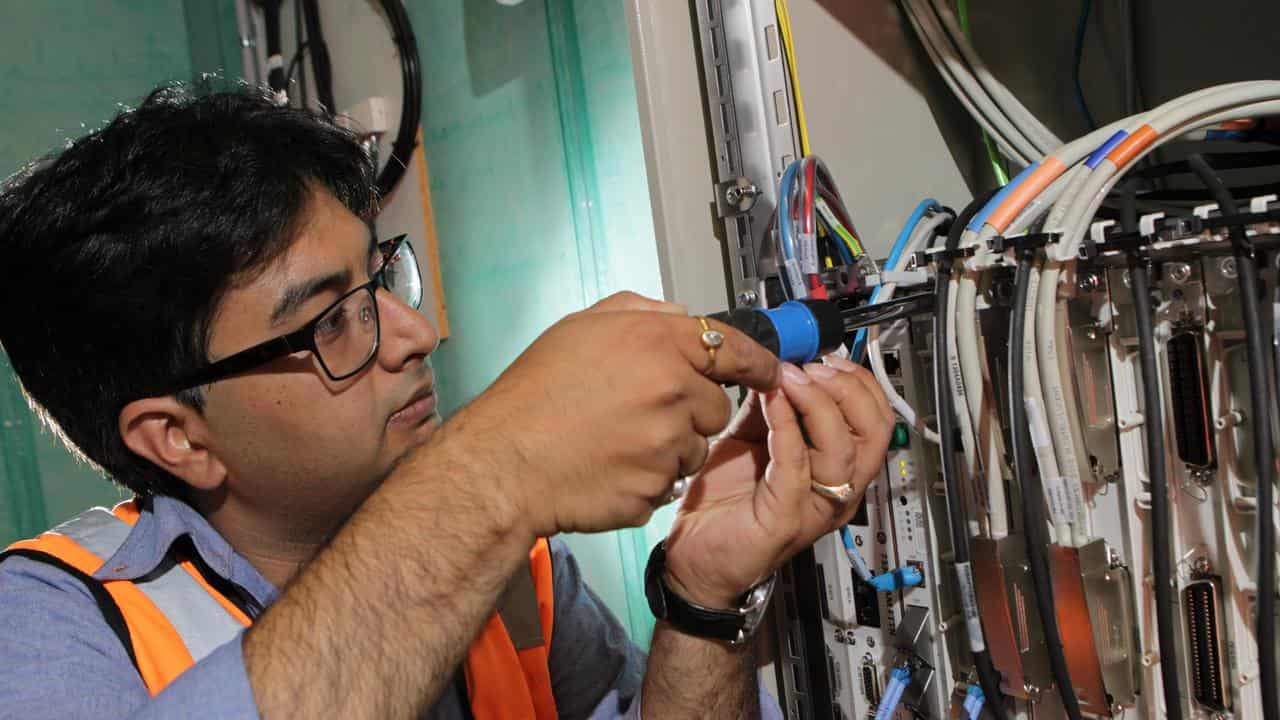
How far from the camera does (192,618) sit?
91cm

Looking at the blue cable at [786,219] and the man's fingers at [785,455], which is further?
the blue cable at [786,219]

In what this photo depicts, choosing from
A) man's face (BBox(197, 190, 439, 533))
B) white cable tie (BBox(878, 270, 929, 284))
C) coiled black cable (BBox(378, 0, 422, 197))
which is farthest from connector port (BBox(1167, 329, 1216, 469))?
coiled black cable (BBox(378, 0, 422, 197))

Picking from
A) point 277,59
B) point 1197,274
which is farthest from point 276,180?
point 277,59

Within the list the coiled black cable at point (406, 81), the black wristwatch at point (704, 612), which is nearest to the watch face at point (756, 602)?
the black wristwatch at point (704, 612)

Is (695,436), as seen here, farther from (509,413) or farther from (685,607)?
(685,607)

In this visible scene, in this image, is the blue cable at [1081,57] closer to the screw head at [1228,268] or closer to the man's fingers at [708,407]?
the screw head at [1228,268]

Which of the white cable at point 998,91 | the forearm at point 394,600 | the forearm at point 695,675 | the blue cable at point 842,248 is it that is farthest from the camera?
the white cable at point 998,91

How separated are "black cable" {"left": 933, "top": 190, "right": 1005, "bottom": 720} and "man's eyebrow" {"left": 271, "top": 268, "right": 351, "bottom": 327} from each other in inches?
25.3

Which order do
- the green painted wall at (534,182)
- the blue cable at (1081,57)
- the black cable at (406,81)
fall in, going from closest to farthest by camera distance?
the blue cable at (1081,57), the green painted wall at (534,182), the black cable at (406,81)

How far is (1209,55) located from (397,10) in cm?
194

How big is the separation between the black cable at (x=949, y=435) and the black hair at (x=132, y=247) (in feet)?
2.28

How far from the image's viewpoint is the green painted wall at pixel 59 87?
2.44 meters

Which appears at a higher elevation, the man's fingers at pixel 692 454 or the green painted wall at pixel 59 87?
the green painted wall at pixel 59 87

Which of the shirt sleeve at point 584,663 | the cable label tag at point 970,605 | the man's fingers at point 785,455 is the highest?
the man's fingers at point 785,455
